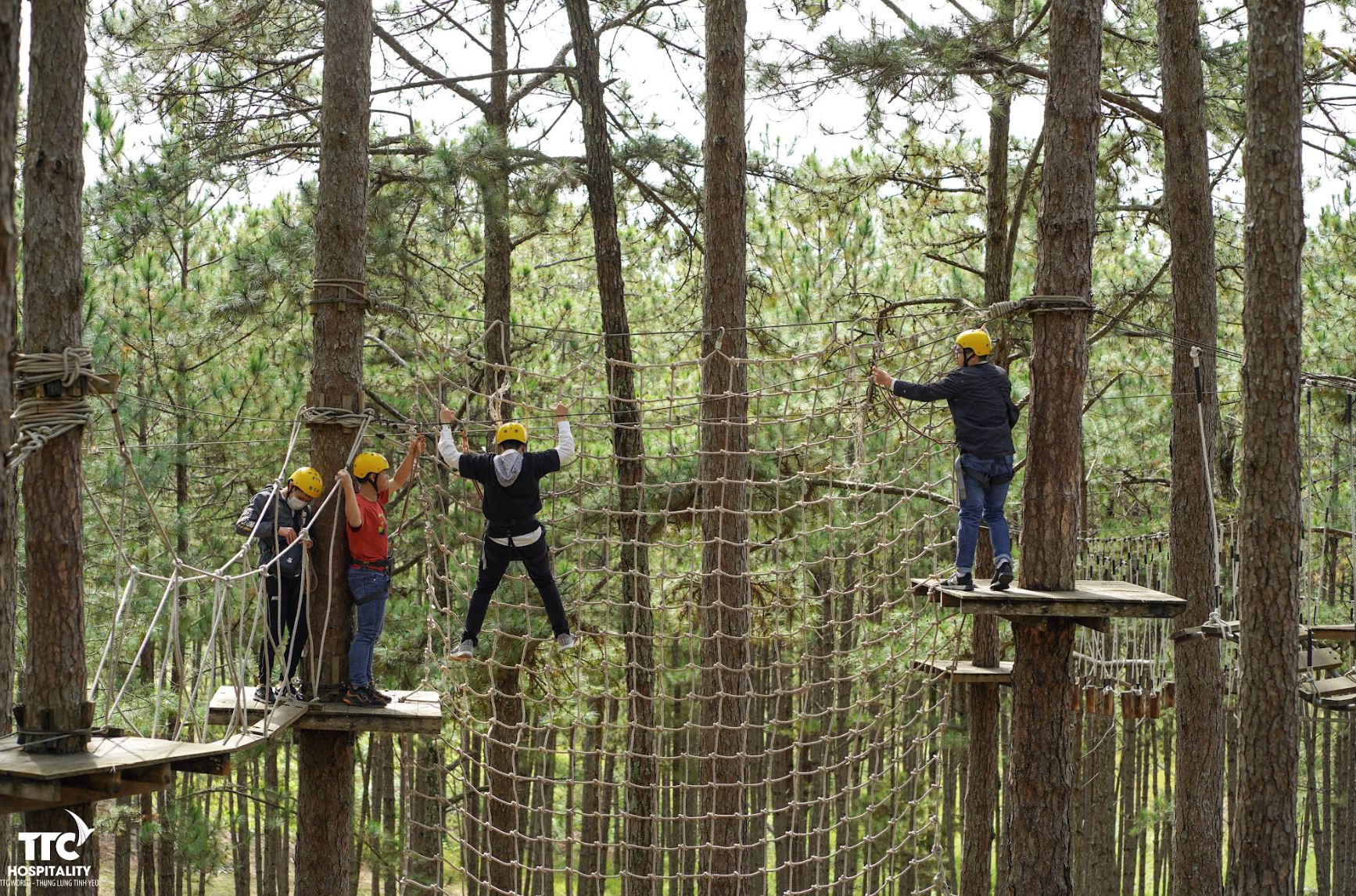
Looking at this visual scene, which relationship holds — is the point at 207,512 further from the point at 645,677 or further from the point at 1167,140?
the point at 1167,140

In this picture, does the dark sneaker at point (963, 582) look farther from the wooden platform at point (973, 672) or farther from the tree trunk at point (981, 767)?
the tree trunk at point (981, 767)

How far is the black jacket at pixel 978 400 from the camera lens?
4336 mm

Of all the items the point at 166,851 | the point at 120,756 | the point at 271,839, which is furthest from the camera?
the point at 271,839

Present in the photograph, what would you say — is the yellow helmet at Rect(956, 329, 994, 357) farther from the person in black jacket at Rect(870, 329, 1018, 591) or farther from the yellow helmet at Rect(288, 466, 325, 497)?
the yellow helmet at Rect(288, 466, 325, 497)

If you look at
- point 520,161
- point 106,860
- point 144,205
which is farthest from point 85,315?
point 106,860

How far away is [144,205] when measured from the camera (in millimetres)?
6672

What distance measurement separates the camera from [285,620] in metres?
4.41

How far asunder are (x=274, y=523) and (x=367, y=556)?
1.10ft

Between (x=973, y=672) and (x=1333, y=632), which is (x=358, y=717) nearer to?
(x=973, y=672)

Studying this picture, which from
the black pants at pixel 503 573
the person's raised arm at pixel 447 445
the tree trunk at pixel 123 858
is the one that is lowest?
the tree trunk at pixel 123 858

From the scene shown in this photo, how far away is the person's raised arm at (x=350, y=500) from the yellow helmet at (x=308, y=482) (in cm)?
7

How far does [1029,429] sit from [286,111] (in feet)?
16.7

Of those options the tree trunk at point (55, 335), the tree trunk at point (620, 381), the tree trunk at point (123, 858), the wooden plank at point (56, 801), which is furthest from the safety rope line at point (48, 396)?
the tree trunk at point (123, 858)

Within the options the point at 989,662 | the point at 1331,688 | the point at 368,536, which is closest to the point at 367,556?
the point at 368,536
